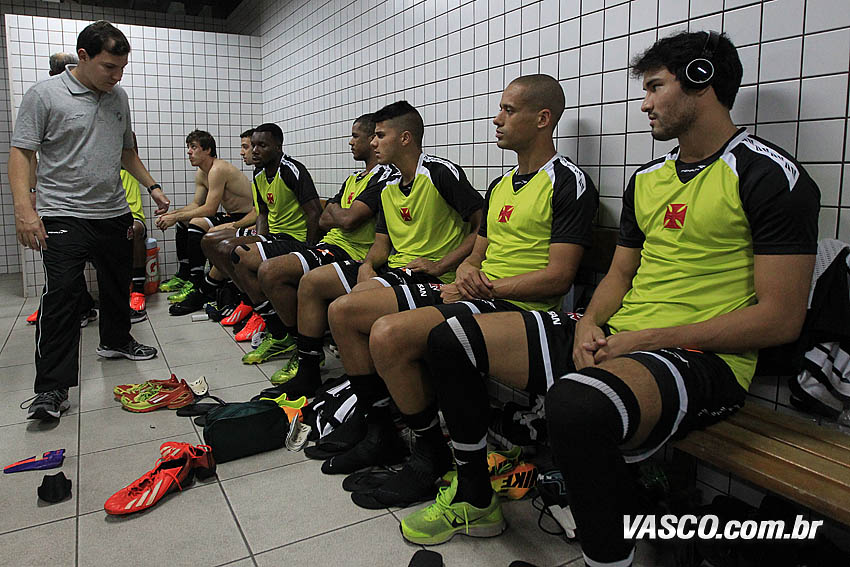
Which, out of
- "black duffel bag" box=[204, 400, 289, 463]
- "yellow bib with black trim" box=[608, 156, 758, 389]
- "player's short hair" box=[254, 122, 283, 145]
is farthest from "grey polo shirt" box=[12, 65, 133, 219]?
"yellow bib with black trim" box=[608, 156, 758, 389]

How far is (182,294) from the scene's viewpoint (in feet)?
15.8

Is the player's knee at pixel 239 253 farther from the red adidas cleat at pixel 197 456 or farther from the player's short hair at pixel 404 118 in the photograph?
the red adidas cleat at pixel 197 456

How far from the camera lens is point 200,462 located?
6.56ft

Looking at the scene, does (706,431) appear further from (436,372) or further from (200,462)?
(200,462)

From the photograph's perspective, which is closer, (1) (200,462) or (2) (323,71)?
(1) (200,462)

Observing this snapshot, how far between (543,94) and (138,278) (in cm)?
383

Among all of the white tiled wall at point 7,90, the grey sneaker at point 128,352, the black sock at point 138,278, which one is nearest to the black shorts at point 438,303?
the grey sneaker at point 128,352

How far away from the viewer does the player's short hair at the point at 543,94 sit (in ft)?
6.88

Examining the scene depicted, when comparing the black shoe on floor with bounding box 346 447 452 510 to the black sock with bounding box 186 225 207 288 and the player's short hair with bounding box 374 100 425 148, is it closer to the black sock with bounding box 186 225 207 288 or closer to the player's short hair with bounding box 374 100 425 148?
the player's short hair with bounding box 374 100 425 148

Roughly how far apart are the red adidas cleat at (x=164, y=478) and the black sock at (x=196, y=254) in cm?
295

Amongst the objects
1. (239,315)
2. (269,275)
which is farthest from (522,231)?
(239,315)

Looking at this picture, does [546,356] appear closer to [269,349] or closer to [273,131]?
[269,349]

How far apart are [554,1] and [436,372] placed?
5.22ft

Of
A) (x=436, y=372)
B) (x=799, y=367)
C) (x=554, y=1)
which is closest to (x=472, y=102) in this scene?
(x=554, y=1)
